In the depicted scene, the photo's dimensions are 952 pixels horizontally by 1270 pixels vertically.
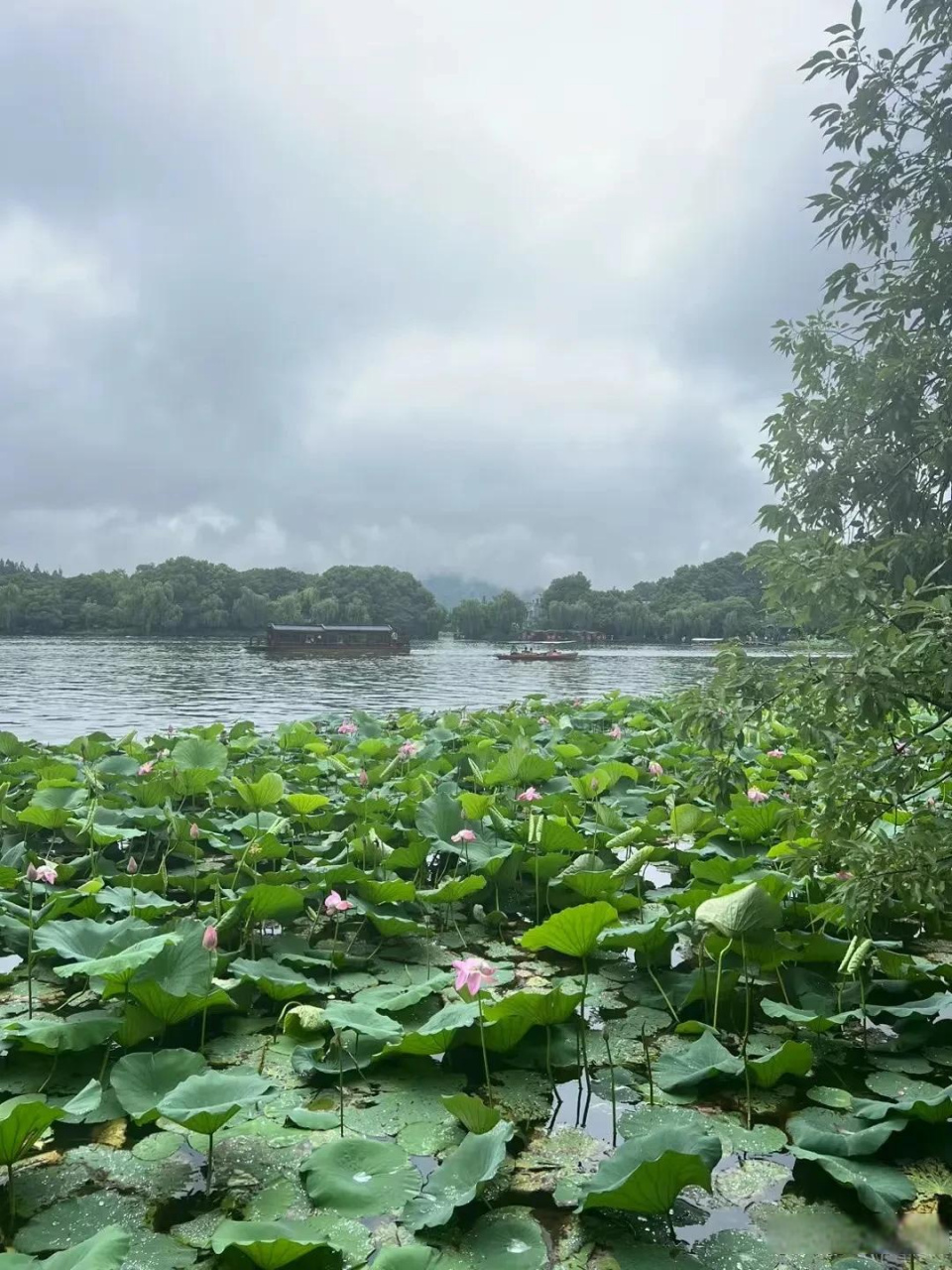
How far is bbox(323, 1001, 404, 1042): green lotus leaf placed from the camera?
2.19 metres

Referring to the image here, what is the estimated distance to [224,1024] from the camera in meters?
2.58

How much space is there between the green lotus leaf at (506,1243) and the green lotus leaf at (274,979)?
3.56ft

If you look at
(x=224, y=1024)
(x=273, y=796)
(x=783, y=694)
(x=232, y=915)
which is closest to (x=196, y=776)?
(x=273, y=796)

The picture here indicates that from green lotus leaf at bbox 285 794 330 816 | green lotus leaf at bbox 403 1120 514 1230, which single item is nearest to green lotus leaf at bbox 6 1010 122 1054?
green lotus leaf at bbox 403 1120 514 1230

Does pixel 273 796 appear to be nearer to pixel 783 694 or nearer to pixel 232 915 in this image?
pixel 232 915

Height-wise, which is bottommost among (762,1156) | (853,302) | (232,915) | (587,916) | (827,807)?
(762,1156)

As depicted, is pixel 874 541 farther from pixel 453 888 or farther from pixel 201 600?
pixel 201 600

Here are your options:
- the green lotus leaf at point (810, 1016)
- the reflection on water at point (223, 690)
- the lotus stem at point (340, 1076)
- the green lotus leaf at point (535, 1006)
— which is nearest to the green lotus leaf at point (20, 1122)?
the lotus stem at point (340, 1076)

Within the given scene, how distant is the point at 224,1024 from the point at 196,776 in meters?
2.34

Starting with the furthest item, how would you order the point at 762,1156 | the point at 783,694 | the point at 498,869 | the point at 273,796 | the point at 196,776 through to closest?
1. the point at 196,776
2. the point at 273,796
3. the point at 498,869
4. the point at 783,694
5. the point at 762,1156

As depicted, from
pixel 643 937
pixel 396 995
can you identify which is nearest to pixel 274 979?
pixel 396 995

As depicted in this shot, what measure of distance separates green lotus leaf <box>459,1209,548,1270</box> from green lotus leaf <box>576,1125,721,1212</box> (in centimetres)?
11

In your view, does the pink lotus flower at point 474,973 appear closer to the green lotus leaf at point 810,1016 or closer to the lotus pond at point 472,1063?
the lotus pond at point 472,1063

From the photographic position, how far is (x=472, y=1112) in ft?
6.16
